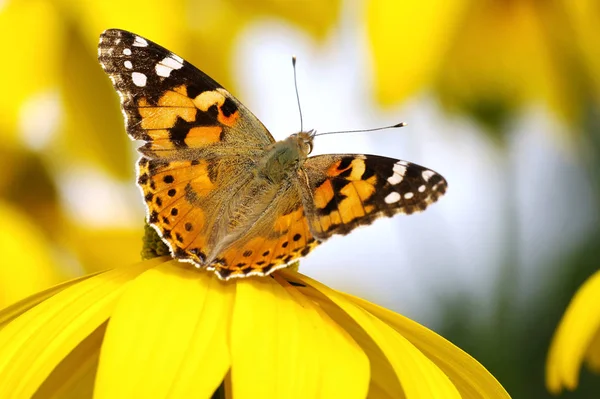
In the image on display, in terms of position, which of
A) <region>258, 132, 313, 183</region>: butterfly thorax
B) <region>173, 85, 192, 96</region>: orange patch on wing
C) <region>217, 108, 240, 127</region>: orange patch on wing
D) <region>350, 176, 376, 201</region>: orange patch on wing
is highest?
<region>173, 85, 192, 96</region>: orange patch on wing

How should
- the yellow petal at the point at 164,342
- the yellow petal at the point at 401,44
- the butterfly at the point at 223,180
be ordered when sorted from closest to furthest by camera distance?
the yellow petal at the point at 164,342
the butterfly at the point at 223,180
the yellow petal at the point at 401,44

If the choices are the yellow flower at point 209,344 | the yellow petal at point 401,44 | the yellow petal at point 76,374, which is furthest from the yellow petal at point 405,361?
the yellow petal at point 401,44

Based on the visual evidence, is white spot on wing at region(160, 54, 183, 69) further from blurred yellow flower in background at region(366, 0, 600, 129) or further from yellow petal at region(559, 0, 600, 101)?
yellow petal at region(559, 0, 600, 101)

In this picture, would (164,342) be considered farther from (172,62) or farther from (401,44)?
(401,44)

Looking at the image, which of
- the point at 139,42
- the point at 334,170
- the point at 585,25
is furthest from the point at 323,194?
the point at 585,25

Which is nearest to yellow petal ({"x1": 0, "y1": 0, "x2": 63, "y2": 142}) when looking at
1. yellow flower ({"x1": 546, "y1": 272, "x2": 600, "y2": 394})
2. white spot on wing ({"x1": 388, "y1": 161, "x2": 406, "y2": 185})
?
white spot on wing ({"x1": 388, "y1": 161, "x2": 406, "y2": 185})

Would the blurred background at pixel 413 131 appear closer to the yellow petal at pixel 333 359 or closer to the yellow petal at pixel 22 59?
the yellow petal at pixel 22 59

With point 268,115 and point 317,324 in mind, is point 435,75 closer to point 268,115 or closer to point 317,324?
point 268,115
